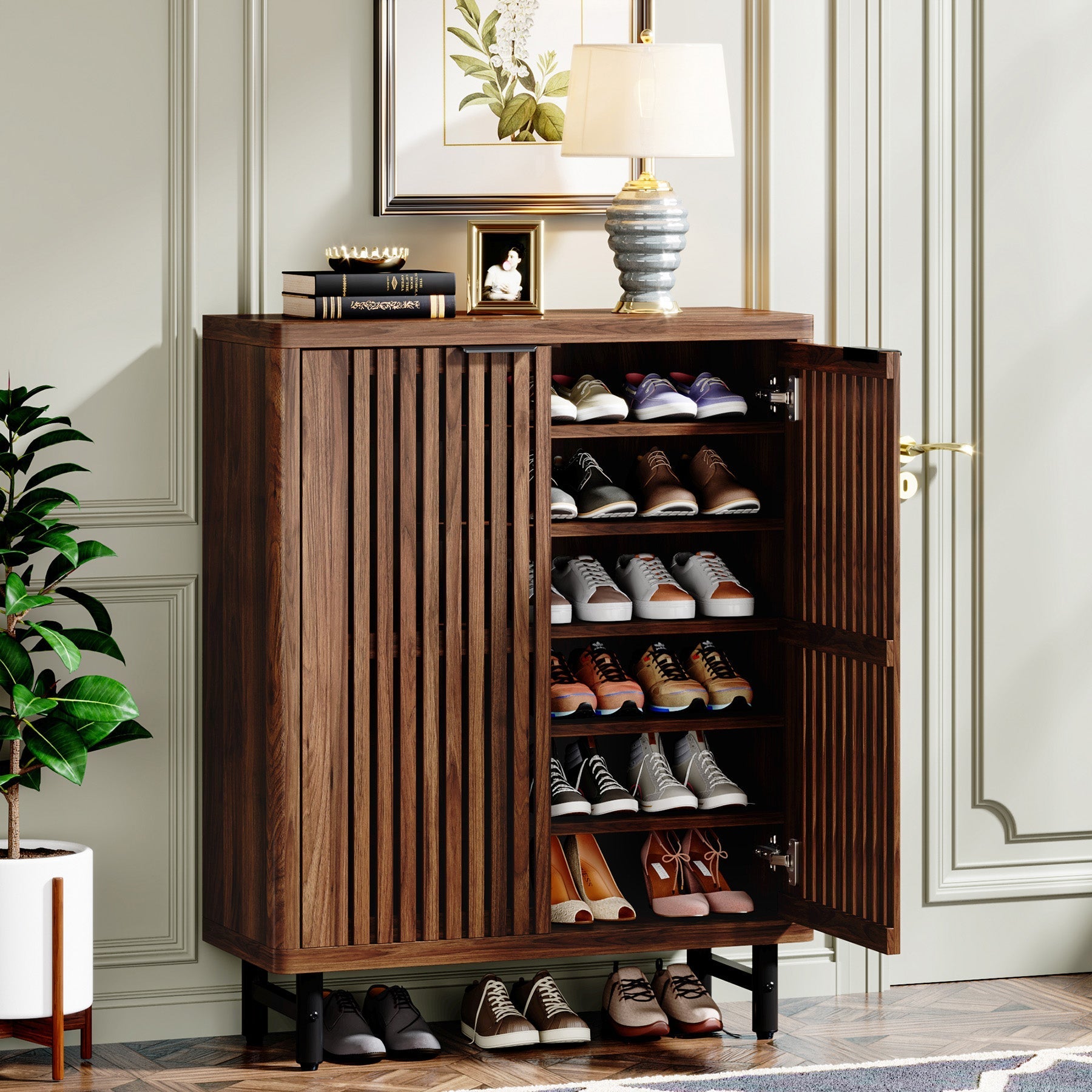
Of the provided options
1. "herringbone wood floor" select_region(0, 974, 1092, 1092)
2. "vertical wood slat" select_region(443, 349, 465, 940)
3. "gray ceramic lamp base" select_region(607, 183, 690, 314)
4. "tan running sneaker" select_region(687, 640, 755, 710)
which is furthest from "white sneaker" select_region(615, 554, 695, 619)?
"herringbone wood floor" select_region(0, 974, 1092, 1092)

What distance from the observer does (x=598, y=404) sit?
3.02 meters

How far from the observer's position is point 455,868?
116 inches

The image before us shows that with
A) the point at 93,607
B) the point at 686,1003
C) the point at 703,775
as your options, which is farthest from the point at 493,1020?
the point at 93,607

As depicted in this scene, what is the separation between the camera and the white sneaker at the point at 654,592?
308cm

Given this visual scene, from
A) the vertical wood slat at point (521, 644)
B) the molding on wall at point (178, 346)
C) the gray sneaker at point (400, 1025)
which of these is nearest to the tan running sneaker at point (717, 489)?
the vertical wood slat at point (521, 644)

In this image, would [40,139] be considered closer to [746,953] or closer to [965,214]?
[965,214]

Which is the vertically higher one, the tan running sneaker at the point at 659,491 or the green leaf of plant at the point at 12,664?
the tan running sneaker at the point at 659,491

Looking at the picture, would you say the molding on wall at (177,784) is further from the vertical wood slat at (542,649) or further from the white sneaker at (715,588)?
the white sneaker at (715,588)

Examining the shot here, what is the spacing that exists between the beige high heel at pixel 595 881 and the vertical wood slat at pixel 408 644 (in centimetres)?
34

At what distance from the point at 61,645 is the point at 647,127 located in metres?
1.33

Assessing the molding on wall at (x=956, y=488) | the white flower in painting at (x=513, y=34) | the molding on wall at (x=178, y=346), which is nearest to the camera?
the molding on wall at (x=178, y=346)

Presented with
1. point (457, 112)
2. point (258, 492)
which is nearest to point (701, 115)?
point (457, 112)

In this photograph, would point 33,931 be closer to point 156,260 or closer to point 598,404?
point 156,260

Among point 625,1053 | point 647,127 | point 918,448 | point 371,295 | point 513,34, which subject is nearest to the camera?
point 371,295
